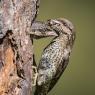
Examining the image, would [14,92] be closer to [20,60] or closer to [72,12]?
[20,60]

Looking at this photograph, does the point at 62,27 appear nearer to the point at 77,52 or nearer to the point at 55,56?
the point at 55,56

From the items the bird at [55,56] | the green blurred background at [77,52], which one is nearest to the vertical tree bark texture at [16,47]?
the bird at [55,56]

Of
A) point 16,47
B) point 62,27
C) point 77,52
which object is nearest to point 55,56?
point 62,27

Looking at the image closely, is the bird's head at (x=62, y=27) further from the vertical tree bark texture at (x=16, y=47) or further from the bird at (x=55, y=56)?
the vertical tree bark texture at (x=16, y=47)

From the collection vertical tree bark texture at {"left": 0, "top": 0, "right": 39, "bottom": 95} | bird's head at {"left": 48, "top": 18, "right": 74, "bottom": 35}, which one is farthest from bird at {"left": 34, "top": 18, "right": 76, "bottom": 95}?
vertical tree bark texture at {"left": 0, "top": 0, "right": 39, "bottom": 95}

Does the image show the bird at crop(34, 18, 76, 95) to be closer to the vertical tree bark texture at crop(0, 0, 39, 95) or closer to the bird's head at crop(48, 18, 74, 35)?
the bird's head at crop(48, 18, 74, 35)
